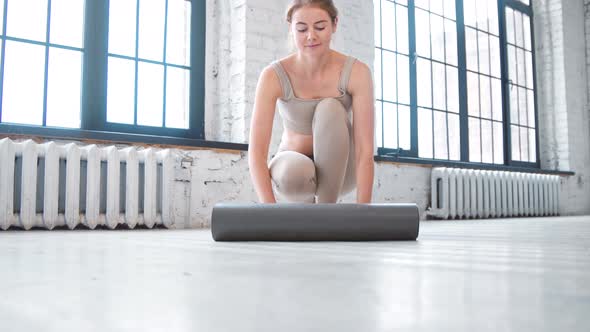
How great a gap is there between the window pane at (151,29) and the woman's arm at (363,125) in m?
1.79

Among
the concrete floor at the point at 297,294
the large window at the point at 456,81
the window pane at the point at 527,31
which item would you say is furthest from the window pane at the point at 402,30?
the concrete floor at the point at 297,294

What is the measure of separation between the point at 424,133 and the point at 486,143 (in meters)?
1.03

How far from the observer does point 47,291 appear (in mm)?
544

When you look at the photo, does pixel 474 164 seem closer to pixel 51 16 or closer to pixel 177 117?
pixel 177 117

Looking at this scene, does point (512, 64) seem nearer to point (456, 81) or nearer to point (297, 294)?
point (456, 81)

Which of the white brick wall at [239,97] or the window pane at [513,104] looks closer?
the white brick wall at [239,97]

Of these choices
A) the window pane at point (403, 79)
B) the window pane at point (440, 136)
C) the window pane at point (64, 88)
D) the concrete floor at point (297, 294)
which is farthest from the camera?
the window pane at point (440, 136)

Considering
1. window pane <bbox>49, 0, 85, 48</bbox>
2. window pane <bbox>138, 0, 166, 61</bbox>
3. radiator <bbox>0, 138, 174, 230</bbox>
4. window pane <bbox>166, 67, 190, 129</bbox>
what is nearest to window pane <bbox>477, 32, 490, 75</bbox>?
window pane <bbox>166, 67, 190, 129</bbox>

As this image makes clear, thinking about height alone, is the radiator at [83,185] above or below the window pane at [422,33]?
below

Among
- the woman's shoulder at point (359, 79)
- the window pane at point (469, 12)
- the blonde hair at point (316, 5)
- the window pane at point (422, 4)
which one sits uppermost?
the window pane at point (469, 12)

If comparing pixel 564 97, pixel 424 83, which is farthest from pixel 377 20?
pixel 564 97

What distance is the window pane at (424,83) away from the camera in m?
4.70

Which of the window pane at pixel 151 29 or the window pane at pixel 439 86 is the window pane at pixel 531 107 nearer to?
the window pane at pixel 439 86

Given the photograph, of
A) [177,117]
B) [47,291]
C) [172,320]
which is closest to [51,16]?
[177,117]
